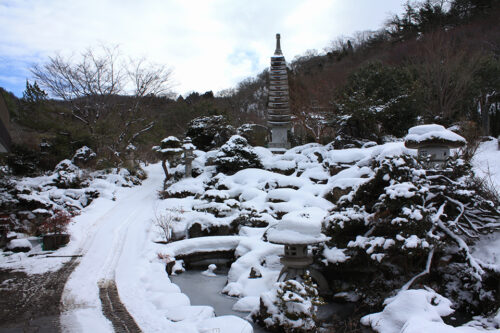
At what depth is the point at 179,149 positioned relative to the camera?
15656 millimetres

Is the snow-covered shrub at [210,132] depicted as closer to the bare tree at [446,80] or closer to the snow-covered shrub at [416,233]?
the bare tree at [446,80]

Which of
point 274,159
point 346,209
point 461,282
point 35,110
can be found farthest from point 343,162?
point 35,110

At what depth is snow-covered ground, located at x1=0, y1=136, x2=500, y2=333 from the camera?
15.9 ft

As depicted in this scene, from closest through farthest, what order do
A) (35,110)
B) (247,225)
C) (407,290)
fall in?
(407,290)
(247,225)
(35,110)

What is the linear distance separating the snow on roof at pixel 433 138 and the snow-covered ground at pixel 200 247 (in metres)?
0.44

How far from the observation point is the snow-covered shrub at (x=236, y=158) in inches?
570

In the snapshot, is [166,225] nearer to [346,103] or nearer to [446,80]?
[346,103]

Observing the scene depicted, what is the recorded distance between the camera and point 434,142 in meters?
6.80

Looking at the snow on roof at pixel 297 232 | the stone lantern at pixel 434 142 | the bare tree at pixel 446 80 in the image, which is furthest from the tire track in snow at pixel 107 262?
the bare tree at pixel 446 80

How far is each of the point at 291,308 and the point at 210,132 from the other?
1702 cm

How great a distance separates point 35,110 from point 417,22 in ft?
104

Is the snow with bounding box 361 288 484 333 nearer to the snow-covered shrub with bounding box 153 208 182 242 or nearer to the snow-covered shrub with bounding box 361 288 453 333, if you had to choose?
the snow-covered shrub with bounding box 361 288 453 333

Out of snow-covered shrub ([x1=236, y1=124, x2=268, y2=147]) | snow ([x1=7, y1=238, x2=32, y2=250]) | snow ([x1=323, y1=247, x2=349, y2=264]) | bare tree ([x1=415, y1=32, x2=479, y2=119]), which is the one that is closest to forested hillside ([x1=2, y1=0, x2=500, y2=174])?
bare tree ([x1=415, y1=32, x2=479, y2=119])

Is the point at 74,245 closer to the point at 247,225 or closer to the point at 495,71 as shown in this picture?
the point at 247,225
